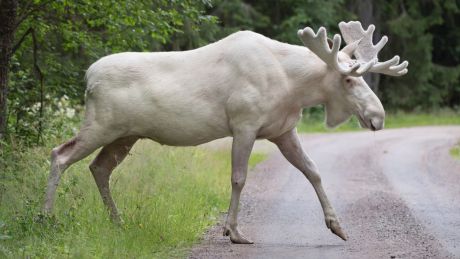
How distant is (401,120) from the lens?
105ft

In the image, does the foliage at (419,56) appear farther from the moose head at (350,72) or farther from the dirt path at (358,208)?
the moose head at (350,72)

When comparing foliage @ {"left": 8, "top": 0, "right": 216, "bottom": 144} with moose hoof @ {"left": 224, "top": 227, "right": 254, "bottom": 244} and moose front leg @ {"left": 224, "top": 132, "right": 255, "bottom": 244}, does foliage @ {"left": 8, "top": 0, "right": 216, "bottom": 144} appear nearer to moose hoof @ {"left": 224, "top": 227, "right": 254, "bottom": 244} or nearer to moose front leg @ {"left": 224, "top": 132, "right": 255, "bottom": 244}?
moose front leg @ {"left": 224, "top": 132, "right": 255, "bottom": 244}

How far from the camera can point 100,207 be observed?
28.0 feet

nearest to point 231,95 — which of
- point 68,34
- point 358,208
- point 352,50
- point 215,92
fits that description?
point 215,92

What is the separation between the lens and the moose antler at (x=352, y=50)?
315 inches

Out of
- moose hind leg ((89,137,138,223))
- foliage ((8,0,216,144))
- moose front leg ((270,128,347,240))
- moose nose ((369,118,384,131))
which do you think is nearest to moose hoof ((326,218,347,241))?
moose front leg ((270,128,347,240))

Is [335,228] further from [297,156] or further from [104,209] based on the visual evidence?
[104,209]

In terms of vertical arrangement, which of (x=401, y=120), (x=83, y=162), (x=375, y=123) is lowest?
(x=401, y=120)

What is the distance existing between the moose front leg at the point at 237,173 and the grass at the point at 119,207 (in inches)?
16.0

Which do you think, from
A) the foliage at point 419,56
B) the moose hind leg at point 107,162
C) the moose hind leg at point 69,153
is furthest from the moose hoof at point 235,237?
the foliage at point 419,56

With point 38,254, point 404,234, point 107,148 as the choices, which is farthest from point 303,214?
point 38,254

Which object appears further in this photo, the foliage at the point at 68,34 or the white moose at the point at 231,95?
the foliage at the point at 68,34

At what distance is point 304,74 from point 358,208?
2.96m

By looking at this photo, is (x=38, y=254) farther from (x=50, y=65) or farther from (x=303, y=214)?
(x=50, y=65)
